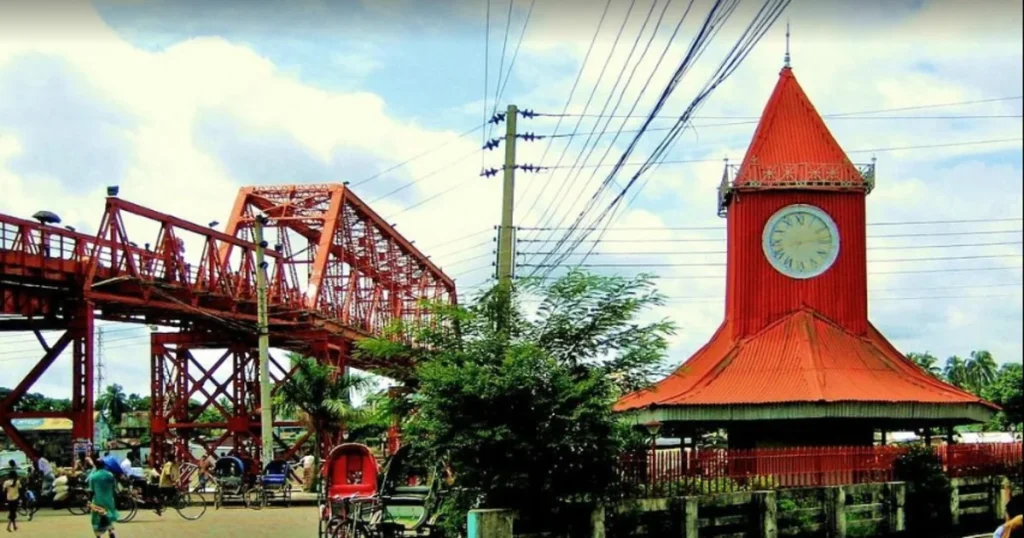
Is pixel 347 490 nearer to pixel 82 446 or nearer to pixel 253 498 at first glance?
pixel 253 498

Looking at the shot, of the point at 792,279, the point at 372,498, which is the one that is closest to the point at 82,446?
the point at 372,498

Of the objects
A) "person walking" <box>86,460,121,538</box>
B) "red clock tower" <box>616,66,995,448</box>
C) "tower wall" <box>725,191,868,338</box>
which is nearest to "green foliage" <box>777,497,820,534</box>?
"red clock tower" <box>616,66,995,448</box>

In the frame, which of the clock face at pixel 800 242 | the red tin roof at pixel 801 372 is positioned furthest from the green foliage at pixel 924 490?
the clock face at pixel 800 242

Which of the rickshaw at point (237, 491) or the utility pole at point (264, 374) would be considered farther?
the utility pole at point (264, 374)

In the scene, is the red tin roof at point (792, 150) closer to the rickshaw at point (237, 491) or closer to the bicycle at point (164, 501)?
the rickshaw at point (237, 491)

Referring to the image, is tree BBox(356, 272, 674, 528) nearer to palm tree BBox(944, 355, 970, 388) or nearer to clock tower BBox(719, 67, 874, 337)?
clock tower BBox(719, 67, 874, 337)

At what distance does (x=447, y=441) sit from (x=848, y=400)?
13432 mm

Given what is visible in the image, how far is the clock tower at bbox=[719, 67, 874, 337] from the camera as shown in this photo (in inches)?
1240

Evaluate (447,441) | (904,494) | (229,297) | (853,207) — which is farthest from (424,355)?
(229,297)

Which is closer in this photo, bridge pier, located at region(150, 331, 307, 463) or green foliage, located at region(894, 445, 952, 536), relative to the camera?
green foliage, located at region(894, 445, 952, 536)

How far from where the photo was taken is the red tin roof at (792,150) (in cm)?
3148

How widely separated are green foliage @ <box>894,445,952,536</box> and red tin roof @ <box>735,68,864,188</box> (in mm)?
8700

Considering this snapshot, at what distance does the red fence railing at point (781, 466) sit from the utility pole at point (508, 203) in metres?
5.22

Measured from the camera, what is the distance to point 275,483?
34312mm
